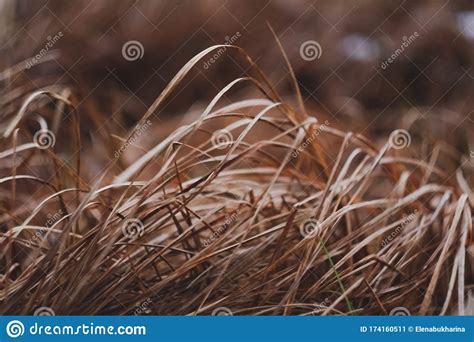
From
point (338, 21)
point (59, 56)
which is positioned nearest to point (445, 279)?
point (338, 21)

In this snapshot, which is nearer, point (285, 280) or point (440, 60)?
point (285, 280)

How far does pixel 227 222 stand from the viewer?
6.88 ft

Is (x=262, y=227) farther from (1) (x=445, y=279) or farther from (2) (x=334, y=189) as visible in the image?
(1) (x=445, y=279)

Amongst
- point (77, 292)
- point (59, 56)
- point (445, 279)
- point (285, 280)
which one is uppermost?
point (59, 56)

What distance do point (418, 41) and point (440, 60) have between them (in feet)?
0.30

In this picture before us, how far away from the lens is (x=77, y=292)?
1980 millimetres

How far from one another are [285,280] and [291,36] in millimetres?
785

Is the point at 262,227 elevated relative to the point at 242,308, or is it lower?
elevated

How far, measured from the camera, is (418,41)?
2.41 metres

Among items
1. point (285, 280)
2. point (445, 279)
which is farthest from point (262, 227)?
point (445, 279)

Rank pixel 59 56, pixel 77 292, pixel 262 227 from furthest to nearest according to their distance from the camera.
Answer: pixel 59 56 → pixel 262 227 → pixel 77 292

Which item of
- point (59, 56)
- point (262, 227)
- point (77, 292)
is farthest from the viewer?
point (59, 56)

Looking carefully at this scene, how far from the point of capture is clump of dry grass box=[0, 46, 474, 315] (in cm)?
200

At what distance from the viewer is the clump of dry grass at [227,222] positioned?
200cm
